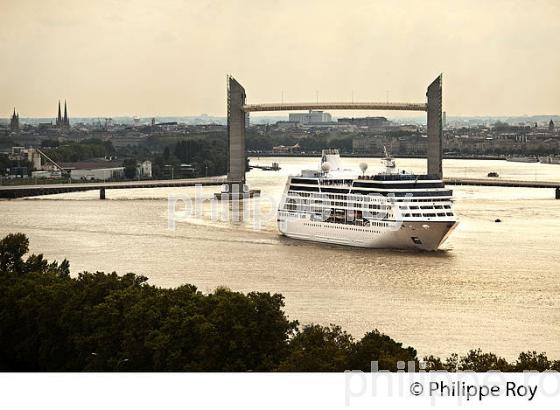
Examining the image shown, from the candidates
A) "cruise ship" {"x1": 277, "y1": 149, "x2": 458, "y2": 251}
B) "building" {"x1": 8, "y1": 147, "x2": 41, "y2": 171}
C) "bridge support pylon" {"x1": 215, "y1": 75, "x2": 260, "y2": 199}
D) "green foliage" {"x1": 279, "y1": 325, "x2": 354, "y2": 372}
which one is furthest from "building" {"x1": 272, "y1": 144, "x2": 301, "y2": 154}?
"green foliage" {"x1": 279, "y1": 325, "x2": 354, "y2": 372}

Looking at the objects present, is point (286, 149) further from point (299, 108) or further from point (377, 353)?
point (377, 353)

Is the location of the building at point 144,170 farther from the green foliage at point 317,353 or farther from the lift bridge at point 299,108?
the green foliage at point 317,353

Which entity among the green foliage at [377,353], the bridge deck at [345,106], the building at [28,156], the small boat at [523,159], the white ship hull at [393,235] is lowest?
the green foliage at [377,353]

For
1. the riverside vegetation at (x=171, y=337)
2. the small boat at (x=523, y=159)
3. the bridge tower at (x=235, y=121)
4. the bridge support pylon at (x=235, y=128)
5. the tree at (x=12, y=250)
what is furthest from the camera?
the small boat at (x=523, y=159)

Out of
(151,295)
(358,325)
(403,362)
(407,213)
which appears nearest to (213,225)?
(407,213)

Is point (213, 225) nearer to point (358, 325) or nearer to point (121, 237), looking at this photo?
point (121, 237)

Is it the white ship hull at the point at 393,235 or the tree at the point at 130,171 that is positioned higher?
the tree at the point at 130,171

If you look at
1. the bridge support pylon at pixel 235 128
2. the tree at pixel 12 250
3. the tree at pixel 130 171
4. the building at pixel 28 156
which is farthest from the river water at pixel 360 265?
the tree at pixel 130 171

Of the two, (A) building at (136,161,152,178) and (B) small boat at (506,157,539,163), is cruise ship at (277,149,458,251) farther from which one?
(B) small boat at (506,157,539,163)

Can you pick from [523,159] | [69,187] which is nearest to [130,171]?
[69,187]
